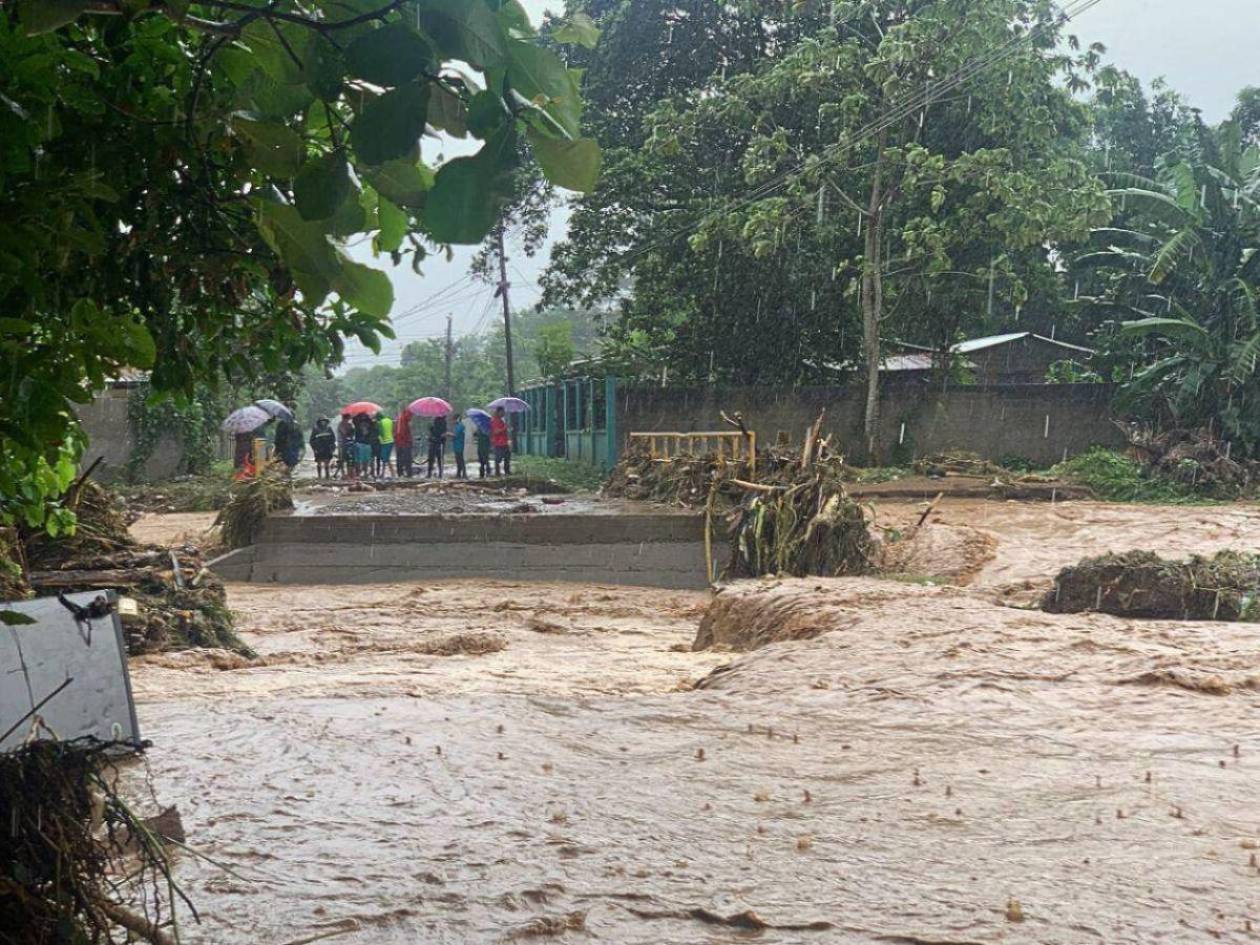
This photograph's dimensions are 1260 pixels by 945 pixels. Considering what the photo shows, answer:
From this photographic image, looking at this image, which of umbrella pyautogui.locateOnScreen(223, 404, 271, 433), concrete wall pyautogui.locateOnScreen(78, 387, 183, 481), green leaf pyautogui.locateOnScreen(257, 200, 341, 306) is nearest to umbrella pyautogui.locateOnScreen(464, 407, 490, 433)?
umbrella pyautogui.locateOnScreen(223, 404, 271, 433)

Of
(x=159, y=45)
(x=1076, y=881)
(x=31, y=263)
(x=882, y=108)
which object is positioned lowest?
(x=1076, y=881)

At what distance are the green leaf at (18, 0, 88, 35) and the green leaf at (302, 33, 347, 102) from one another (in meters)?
0.36

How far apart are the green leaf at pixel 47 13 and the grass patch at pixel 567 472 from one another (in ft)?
70.0

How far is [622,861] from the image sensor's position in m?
4.86

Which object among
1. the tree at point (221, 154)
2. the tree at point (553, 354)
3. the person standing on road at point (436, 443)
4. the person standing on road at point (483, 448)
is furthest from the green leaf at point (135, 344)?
the tree at point (553, 354)

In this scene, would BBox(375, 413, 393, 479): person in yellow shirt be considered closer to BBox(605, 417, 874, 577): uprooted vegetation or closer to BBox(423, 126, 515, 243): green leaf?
BBox(605, 417, 874, 577): uprooted vegetation

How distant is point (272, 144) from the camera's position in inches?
93.1

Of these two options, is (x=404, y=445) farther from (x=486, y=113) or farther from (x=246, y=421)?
(x=486, y=113)


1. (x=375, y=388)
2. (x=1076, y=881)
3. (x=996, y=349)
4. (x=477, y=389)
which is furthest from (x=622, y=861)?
(x=375, y=388)

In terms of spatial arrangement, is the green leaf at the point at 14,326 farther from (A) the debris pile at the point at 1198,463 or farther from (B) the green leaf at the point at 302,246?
(A) the debris pile at the point at 1198,463

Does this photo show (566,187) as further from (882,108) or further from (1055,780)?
(882,108)

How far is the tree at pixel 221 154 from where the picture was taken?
202cm

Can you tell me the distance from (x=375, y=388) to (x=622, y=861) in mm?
92112

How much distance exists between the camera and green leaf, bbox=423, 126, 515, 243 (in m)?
2.02
